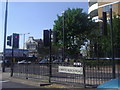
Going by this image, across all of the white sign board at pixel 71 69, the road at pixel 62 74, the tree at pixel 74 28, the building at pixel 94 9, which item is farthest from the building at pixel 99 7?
the white sign board at pixel 71 69

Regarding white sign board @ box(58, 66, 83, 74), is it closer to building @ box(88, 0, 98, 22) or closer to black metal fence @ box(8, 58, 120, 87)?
black metal fence @ box(8, 58, 120, 87)

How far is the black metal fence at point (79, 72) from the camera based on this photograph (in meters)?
13.5

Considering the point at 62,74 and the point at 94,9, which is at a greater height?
the point at 94,9

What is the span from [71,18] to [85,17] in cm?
311

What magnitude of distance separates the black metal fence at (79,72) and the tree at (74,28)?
30698mm

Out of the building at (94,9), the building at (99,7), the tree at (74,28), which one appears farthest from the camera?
the building at (94,9)

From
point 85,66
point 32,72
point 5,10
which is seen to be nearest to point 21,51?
point 5,10

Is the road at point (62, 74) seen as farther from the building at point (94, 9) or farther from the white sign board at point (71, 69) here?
the building at point (94, 9)

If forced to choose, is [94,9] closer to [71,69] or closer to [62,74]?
[62,74]

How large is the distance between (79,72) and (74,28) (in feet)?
116

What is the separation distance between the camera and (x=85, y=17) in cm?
5044

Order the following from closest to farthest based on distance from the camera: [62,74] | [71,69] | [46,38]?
[71,69] → [62,74] → [46,38]

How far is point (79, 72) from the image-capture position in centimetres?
1384

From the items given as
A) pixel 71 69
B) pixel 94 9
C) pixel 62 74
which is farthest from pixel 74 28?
pixel 71 69
